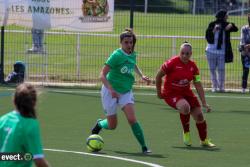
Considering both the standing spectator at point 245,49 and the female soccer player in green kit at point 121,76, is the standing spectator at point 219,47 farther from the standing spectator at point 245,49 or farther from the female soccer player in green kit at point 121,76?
the female soccer player in green kit at point 121,76

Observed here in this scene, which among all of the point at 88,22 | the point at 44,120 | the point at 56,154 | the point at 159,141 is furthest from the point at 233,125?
the point at 88,22

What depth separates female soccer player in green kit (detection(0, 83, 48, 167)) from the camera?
6.77 m

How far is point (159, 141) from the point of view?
42.0 feet

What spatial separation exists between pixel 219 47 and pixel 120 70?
8.32 metres

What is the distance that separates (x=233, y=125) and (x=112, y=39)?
9.11 meters

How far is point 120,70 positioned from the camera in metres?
11.9

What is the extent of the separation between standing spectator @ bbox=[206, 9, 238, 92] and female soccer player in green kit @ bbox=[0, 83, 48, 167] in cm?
1317

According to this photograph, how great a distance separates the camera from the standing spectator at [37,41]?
21.2 metres

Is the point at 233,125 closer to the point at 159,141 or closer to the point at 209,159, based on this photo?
the point at 159,141

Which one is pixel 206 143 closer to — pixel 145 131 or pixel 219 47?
pixel 145 131

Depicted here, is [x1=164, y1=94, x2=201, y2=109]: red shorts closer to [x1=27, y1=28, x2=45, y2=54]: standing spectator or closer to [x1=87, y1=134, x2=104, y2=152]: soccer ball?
[x1=87, y1=134, x2=104, y2=152]: soccer ball

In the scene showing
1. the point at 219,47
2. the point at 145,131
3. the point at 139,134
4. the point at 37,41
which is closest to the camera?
the point at 139,134

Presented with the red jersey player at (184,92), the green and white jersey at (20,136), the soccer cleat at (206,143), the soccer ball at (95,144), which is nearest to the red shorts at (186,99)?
the red jersey player at (184,92)

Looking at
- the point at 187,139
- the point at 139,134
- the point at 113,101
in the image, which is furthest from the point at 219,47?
the point at 139,134
